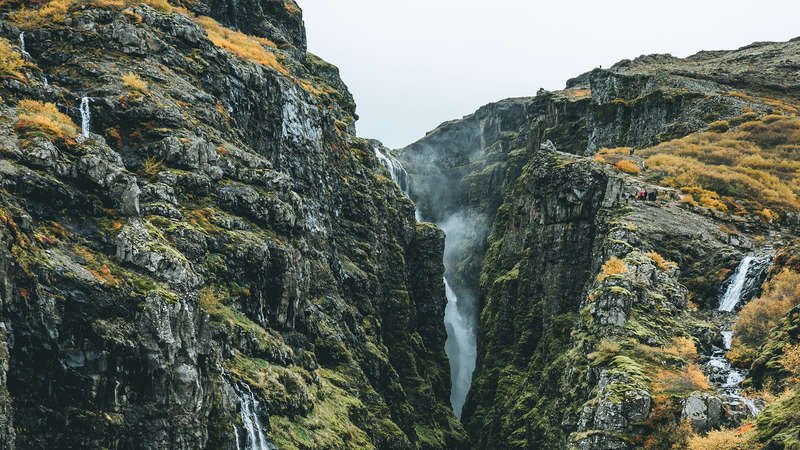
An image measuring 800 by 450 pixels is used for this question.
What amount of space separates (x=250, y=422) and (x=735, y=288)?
3786 centimetres

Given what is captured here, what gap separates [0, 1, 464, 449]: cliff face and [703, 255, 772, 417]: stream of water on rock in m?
24.6

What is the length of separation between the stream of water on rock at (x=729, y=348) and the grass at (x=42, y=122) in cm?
3934

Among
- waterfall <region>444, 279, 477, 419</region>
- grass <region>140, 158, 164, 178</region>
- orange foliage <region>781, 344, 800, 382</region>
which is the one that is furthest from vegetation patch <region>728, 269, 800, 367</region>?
waterfall <region>444, 279, 477, 419</region>

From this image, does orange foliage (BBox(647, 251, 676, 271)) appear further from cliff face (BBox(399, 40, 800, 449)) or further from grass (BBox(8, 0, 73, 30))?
grass (BBox(8, 0, 73, 30))

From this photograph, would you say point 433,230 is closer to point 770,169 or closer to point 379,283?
point 379,283

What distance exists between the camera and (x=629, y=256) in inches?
2019

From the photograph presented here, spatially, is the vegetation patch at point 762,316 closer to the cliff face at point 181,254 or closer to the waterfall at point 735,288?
the waterfall at point 735,288

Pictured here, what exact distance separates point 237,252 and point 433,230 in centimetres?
6246

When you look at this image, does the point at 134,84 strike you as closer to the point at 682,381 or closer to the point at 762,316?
the point at 682,381

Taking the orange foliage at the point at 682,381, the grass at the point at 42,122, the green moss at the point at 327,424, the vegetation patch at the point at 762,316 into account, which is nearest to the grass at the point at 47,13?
the grass at the point at 42,122

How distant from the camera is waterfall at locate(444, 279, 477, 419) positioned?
11162cm

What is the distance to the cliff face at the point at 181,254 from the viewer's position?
1101 inches

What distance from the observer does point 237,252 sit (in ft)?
143

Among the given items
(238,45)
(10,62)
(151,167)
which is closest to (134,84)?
(10,62)
